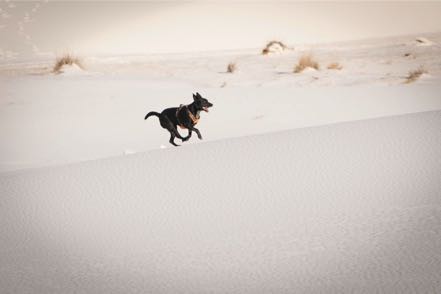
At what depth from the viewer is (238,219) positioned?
12.6ft

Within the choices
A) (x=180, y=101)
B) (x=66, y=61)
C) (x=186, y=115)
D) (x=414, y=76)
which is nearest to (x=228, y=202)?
(x=186, y=115)

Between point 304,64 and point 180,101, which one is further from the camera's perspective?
point 304,64

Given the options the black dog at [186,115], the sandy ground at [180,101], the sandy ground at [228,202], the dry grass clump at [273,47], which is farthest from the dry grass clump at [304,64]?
the black dog at [186,115]

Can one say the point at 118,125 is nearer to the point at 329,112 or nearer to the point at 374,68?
the point at 329,112

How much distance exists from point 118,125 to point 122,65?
359 inches

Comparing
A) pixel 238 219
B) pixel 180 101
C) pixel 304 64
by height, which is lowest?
pixel 238 219

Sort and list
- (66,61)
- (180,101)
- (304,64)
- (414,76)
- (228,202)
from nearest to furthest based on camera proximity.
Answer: (228,202)
(180,101)
(414,76)
(304,64)
(66,61)

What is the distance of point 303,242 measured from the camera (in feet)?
10.9

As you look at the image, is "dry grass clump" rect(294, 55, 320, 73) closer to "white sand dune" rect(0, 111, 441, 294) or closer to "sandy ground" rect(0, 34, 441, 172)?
"sandy ground" rect(0, 34, 441, 172)

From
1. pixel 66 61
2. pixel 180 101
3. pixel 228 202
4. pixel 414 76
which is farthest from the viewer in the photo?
pixel 66 61

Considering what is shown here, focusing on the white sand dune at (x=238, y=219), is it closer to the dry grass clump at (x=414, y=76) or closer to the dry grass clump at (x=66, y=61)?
the dry grass clump at (x=414, y=76)

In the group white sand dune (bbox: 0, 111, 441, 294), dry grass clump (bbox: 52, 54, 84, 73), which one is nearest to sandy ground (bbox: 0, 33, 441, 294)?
white sand dune (bbox: 0, 111, 441, 294)

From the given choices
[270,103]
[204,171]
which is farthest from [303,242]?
[270,103]

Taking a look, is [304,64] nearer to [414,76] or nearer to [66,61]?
[414,76]
